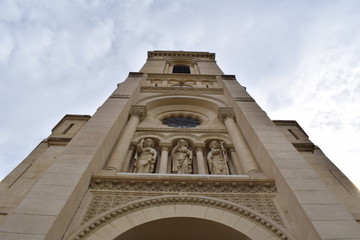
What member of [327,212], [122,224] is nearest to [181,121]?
[122,224]

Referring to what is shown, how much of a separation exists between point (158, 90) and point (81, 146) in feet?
30.7

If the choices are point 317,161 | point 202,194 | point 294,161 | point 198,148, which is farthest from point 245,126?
point 202,194

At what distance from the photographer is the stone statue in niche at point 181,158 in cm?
904

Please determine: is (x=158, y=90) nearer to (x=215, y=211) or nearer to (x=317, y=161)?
(x=317, y=161)

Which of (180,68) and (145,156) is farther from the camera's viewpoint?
(180,68)

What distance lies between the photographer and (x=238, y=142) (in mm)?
10406

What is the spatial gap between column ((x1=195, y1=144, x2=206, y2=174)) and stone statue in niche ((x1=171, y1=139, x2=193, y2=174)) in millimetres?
292

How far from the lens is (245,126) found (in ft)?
35.8

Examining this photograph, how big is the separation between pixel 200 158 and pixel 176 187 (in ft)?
9.02

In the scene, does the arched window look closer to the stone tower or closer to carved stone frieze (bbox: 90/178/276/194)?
the stone tower

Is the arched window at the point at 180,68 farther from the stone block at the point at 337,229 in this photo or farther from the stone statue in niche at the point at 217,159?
the stone block at the point at 337,229

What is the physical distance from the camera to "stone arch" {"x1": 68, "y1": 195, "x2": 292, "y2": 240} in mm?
5953

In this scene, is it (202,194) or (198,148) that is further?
(198,148)

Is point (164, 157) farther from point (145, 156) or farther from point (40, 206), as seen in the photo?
point (40, 206)
